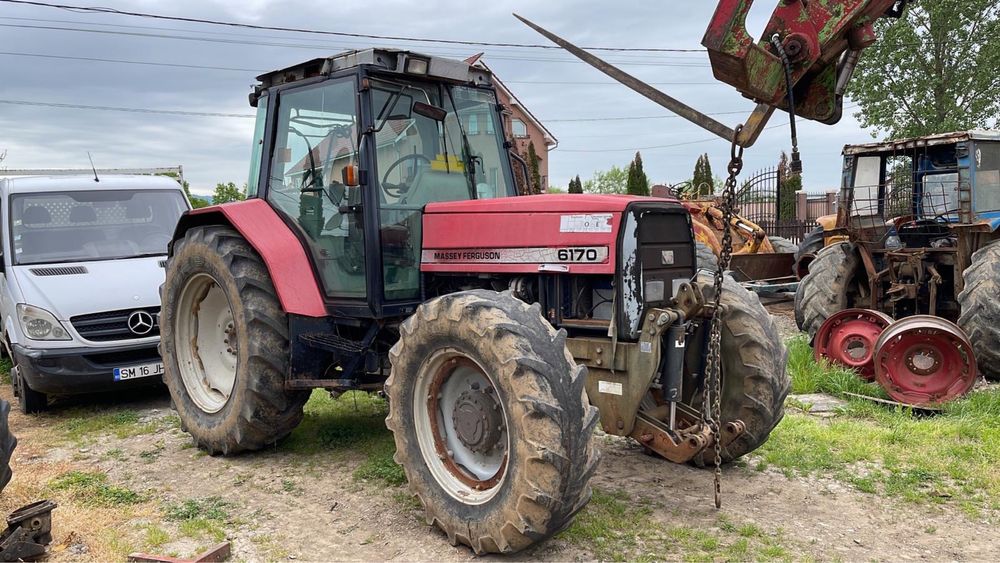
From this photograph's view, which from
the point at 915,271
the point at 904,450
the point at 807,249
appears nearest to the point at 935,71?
the point at 807,249

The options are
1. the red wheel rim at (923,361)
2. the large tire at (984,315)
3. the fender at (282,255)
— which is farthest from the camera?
the large tire at (984,315)

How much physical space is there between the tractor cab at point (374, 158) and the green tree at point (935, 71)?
22785 mm

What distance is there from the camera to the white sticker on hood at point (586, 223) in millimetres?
3885

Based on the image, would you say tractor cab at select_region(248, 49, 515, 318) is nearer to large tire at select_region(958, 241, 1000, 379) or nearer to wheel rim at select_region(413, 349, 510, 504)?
wheel rim at select_region(413, 349, 510, 504)

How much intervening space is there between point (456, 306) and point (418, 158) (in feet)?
4.78

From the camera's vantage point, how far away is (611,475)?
470 cm

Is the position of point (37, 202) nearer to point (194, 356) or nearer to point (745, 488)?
point (194, 356)

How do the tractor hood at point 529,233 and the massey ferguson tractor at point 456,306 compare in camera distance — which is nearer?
the massey ferguson tractor at point 456,306

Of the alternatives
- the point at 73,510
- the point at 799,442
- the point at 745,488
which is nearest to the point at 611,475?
the point at 745,488

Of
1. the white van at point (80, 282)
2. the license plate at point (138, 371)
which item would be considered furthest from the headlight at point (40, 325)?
the license plate at point (138, 371)

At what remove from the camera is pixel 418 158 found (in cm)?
481

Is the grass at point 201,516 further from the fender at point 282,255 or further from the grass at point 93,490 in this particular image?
the fender at point 282,255

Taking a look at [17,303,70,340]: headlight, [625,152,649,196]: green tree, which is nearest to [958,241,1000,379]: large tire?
[17,303,70,340]: headlight

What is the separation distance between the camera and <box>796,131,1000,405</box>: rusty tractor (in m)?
6.50
